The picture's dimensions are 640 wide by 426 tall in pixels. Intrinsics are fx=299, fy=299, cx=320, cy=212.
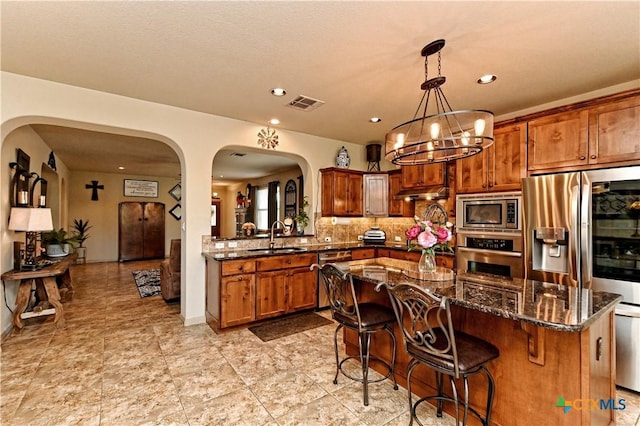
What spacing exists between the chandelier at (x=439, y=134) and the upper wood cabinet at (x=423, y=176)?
193 centimetres

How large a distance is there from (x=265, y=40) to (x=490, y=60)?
1.89 metres

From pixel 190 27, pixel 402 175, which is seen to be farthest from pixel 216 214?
pixel 190 27

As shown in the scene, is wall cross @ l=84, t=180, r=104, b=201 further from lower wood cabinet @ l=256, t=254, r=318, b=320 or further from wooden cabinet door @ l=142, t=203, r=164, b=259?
lower wood cabinet @ l=256, t=254, r=318, b=320

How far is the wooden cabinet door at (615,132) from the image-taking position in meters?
2.49

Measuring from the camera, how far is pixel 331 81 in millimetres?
2982

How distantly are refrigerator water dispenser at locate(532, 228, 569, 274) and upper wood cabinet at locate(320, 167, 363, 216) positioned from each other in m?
2.80

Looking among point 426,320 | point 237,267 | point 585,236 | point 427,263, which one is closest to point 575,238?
point 585,236

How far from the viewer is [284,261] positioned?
159 inches

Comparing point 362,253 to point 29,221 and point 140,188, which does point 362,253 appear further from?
point 140,188

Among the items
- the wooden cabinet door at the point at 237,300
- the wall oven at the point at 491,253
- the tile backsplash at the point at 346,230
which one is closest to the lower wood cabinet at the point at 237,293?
the wooden cabinet door at the point at 237,300

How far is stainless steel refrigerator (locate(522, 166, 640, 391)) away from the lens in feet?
7.99

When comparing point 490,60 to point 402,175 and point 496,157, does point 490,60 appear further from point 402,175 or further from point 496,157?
point 402,175

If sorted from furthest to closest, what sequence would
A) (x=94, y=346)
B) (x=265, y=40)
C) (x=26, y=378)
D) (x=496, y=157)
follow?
(x=496, y=157), (x=94, y=346), (x=26, y=378), (x=265, y=40)

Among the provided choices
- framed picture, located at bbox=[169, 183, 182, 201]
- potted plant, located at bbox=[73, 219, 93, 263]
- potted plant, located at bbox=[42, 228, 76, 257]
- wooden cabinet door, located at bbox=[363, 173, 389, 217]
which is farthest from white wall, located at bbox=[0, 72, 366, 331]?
framed picture, located at bbox=[169, 183, 182, 201]
